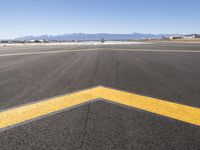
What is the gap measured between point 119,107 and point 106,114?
37cm

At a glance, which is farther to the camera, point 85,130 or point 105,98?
point 105,98

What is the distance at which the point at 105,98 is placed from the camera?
357cm

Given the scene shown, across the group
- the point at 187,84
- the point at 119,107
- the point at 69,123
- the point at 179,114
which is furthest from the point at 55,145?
the point at 187,84

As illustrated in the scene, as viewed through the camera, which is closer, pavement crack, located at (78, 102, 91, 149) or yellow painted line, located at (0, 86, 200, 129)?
pavement crack, located at (78, 102, 91, 149)

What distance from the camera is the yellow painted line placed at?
267cm

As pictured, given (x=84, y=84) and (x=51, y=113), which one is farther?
(x=84, y=84)

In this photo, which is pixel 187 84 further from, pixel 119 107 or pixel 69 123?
pixel 69 123

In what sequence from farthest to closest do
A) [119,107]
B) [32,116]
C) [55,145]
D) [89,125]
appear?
[119,107], [32,116], [89,125], [55,145]

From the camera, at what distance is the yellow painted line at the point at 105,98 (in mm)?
2670

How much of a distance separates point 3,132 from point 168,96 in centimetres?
298

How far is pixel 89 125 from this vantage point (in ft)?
8.04

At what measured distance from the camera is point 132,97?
144 inches

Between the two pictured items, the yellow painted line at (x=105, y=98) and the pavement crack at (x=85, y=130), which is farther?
the yellow painted line at (x=105, y=98)

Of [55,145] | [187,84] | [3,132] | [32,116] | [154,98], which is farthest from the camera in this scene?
→ [187,84]
